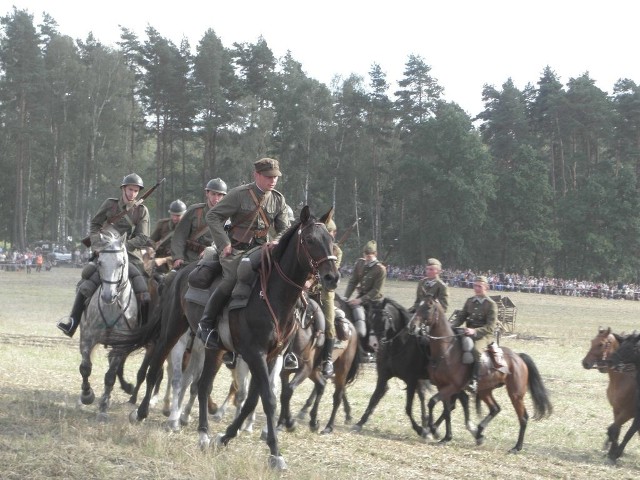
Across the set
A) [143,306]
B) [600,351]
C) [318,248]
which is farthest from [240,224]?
[600,351]

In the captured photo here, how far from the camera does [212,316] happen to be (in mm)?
9188

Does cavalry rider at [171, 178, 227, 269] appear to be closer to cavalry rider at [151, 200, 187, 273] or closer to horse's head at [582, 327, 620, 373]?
cavalry rider at [151, 200, 187, 273]

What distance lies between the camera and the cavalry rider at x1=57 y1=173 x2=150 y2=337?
1166 centimetres

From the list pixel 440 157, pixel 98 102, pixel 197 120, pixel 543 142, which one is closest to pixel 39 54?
pixel 98 102

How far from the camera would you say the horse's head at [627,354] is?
42.0 feet

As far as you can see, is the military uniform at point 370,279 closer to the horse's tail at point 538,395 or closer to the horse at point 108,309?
the horse's tail at point 538,395

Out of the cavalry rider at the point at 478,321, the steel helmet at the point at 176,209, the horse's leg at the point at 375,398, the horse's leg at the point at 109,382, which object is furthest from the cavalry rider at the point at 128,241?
the cavalry rider at the point at 478,321

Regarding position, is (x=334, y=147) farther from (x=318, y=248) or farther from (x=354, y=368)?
(x=318, y=248)

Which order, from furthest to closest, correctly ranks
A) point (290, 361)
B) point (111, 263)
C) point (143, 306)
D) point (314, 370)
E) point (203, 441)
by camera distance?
point (314, 370) → point (143, 306) → point (111, 263) → point (290, 361) → point (203, 441)

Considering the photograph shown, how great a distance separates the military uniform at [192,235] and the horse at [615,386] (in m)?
6.20

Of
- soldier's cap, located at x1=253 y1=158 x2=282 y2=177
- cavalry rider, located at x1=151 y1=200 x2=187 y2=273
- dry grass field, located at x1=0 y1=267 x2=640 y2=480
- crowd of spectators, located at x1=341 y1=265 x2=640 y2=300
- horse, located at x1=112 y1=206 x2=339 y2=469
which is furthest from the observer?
crowd of spectators, located at x1=341 y1=265 x2=640 y2=300

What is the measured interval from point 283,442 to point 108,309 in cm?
289

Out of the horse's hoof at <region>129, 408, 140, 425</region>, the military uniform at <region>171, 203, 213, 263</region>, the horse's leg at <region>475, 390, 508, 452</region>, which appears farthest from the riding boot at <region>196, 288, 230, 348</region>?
the horse's leg at <region>475, 390, 508, 452</region>

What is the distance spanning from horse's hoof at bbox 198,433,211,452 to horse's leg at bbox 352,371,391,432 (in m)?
3.74
